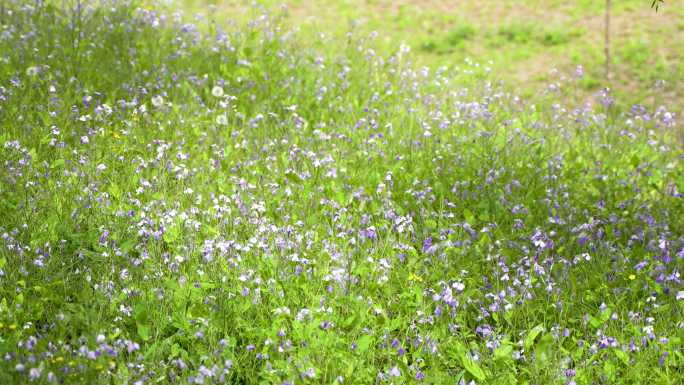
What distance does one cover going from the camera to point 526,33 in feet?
36.0

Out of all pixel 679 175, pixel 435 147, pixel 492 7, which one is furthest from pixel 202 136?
pixel 492 7

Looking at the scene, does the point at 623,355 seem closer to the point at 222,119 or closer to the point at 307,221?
the point at 307,221

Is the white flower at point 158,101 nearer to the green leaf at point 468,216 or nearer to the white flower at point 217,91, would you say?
the white flower at point 217,91

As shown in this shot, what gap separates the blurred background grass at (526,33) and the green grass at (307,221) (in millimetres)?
1071

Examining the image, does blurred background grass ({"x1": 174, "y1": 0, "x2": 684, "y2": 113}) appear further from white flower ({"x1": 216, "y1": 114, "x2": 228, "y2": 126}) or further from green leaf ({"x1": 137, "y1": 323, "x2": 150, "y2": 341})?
green leaf ({"x1": 137, "y1": 323, "x2": 150, "y2": 341})

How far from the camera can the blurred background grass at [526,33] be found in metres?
9.58

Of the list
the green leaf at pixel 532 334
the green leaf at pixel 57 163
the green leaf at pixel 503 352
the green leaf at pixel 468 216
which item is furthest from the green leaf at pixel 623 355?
the green leaf at pixel 57 163

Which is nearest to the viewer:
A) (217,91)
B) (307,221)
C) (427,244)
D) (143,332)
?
(143,332)

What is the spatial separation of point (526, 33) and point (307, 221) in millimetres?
6639

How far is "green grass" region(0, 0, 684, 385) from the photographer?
4402 mm

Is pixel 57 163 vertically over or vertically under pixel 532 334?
over

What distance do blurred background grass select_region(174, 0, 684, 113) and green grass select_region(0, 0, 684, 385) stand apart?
107cm

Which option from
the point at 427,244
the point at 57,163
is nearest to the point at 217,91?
the point at 57,163

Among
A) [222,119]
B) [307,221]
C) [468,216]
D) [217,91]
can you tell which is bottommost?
[468,216]
